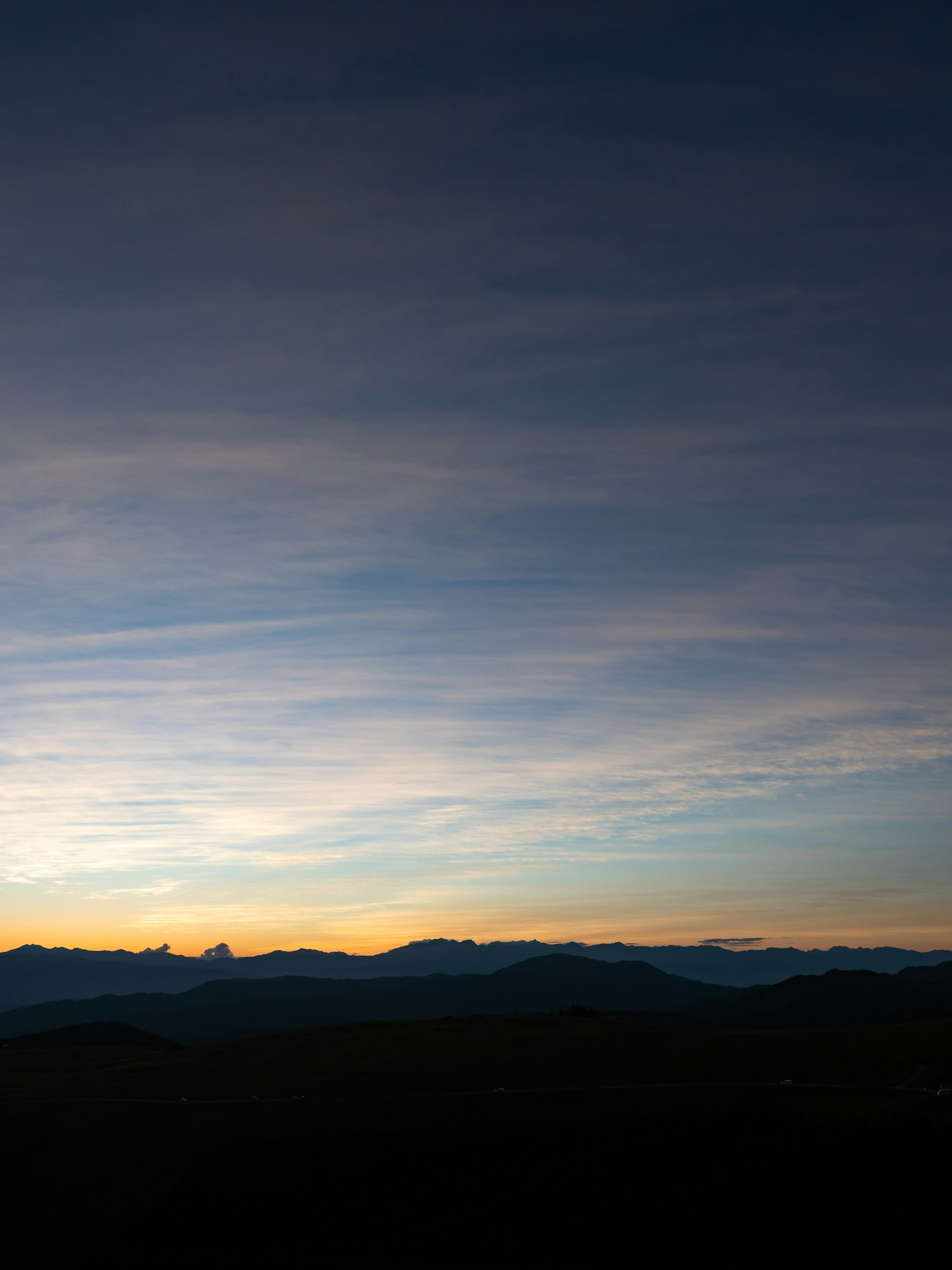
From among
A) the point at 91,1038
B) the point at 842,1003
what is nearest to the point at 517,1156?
the point at 91,1038

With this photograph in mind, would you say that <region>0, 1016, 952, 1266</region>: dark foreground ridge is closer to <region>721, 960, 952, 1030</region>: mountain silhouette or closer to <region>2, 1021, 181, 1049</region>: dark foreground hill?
<region>2, 1021, 181, 1049</region>: dark foreground hill

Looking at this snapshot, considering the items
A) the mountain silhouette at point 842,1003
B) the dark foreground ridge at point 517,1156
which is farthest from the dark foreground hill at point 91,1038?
the mountain silhouette at point 842,1003

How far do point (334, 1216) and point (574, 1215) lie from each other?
10.2 metres

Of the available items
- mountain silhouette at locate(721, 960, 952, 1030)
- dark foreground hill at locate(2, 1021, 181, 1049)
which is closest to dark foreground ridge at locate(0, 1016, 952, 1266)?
dark foreground hill at locate(2, 1021, 181, 1049)

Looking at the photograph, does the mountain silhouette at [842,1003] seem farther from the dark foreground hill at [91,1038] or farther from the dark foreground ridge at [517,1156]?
the dark foreground ridge at [517,1156]

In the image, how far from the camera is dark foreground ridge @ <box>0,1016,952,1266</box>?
1378 inches

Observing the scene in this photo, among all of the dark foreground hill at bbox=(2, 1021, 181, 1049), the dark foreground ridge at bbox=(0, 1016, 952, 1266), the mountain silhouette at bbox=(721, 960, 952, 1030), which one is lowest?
the mountain silhouette at bbox=(721, 960, 952, 1030)

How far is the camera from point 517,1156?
136 feet

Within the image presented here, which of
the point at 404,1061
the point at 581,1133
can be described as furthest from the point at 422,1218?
the point at 404,1061

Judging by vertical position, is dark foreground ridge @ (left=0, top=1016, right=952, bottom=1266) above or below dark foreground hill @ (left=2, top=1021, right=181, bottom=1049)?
above

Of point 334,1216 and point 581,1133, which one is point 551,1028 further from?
point 334,1216

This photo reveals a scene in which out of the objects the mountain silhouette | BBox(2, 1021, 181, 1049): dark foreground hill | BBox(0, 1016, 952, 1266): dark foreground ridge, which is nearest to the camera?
BBox(0, 1016, 952, 1266): dark foreground ridge

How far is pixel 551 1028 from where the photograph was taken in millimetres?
66750

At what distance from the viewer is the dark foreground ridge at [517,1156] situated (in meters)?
35.0
